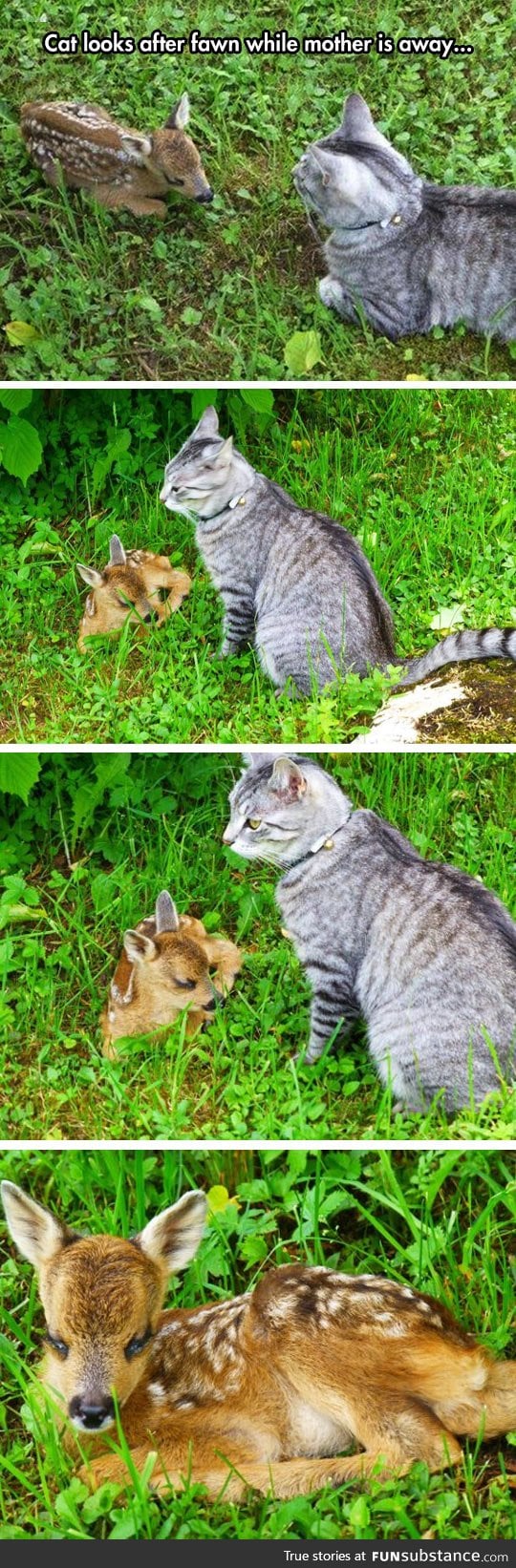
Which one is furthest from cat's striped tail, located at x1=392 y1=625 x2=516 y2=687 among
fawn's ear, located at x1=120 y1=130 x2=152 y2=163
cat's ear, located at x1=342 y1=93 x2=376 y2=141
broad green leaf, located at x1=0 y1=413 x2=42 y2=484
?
fawn's ear, located at x1=120 y1=130 x2=152 y2=163

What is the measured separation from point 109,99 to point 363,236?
0.65 meters

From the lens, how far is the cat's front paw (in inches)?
115

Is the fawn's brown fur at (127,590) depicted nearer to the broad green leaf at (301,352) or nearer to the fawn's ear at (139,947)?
the broad green leaf at (301,352)

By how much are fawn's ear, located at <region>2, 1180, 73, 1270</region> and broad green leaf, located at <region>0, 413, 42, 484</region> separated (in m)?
1.55

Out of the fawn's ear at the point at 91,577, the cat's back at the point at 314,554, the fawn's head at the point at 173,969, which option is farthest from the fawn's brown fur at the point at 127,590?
the fawn's head at the point at 173,969

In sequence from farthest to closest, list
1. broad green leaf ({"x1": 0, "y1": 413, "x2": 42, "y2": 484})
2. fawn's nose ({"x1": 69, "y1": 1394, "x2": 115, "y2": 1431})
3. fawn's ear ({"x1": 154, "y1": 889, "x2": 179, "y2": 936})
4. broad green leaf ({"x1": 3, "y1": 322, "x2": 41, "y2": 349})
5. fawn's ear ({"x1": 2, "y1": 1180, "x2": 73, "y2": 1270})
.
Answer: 1. broad green leaf ({"x1": 0, "y1": 413, "x2": 42, "y2": 484})
2. fawn's ear ({"x1": 154, "y1": 889, "x2": 179, "y2": 936})
3. broad green leaf ({"x1": 3, "y1": 322, "x2": 41, "y2": 349})
4. fawn's ear ({"x1": 2, "y1": 1180, "x2": 73, "y2": 1270})
5. fawn's nose ({"x1": 69, "y1": 1394, "x2": 115, "y2": 1431})

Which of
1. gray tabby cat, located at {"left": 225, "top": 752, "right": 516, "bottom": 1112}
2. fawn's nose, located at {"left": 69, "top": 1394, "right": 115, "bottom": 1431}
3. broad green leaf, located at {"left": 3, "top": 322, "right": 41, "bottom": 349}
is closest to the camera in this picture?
fawn's nose, located at {"left": 69, "top": 1394, "right": 115, "bottom": 1431}

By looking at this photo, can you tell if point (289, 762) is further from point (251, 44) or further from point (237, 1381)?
point (251, 44)

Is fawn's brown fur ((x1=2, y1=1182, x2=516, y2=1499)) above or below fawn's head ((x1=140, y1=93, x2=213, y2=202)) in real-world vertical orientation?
below

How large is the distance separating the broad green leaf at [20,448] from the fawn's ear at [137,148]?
0.61 metres

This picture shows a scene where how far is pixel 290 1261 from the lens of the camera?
9.82 ft

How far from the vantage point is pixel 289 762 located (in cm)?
286

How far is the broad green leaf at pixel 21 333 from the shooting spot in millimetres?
2924

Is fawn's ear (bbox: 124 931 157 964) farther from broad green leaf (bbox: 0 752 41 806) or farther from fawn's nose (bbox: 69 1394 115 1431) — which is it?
fawn's nose (bbox: 69 1394 115 1431)
